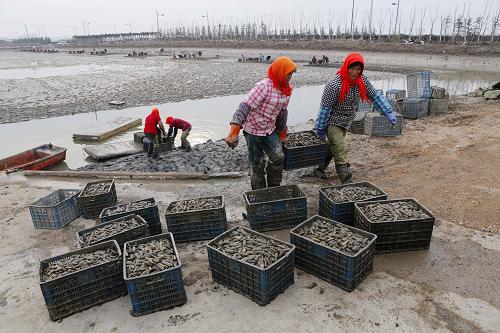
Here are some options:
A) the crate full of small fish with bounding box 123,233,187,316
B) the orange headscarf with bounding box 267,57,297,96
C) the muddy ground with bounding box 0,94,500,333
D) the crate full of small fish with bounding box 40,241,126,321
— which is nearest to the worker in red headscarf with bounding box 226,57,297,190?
the orange headscarf with bounding box 267,57,297,96

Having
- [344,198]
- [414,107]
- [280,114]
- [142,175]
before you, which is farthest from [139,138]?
[414,107]

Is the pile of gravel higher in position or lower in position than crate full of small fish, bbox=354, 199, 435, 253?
lower

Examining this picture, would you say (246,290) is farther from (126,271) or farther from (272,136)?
(272,136)

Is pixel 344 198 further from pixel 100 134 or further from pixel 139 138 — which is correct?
pixel 100 134

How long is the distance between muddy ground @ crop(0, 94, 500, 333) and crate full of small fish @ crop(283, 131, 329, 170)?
2.11 feet

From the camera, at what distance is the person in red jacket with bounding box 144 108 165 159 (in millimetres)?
10750

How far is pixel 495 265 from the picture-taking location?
4.50 metres

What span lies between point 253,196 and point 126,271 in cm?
236

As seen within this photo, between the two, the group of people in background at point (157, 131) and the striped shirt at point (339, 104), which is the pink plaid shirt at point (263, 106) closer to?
the striped shirt at point (339, 104)

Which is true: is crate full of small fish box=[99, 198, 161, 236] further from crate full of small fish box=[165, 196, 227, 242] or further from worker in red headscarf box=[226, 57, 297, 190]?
worker in red headscarf box=[226, 57, 297, 190]

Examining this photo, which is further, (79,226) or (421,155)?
(421,155)

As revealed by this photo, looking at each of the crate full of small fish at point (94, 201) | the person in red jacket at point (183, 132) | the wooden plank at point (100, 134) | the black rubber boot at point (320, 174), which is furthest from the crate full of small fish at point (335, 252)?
the wooden plank at point (100, 134)

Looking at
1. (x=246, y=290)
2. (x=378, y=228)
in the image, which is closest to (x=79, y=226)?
(x=246, y=290)

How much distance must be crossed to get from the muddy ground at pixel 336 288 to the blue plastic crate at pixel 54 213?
0.13 m
